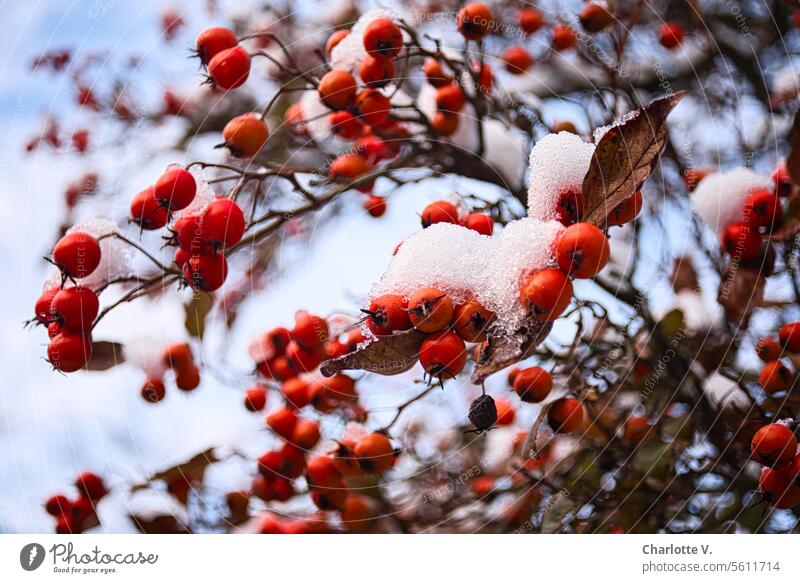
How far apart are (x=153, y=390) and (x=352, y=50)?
40cm

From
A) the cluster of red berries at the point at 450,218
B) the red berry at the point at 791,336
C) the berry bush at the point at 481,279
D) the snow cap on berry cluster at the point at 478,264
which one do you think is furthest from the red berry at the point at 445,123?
the red berry at the point at 791,336

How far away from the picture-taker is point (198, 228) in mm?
A: 559

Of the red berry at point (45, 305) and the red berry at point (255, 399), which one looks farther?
the red berry at point (255, 399)

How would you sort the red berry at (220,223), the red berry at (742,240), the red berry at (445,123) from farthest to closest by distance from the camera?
1. the red berry at (445,123)
2. the red berry at (742,240)
3. the red berry at (220,223)

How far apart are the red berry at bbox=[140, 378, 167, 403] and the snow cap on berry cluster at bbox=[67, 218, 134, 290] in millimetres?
136

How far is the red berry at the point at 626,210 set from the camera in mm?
505

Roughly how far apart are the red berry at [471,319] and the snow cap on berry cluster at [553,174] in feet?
0.27

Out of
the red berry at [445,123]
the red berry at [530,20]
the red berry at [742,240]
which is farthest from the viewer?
the red berry at [530,20]

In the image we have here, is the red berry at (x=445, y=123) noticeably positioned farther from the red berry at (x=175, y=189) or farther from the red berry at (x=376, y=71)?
the red berry at (x=175, y=189)

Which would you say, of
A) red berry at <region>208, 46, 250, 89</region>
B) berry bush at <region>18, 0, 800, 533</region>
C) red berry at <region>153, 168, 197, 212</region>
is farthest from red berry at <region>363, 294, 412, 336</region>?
red berry at <region>208, 46, 250, 89</region>
